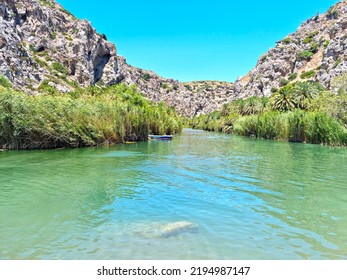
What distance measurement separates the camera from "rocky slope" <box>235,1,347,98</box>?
127m

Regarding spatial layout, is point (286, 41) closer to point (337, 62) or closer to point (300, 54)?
point (300, 54)

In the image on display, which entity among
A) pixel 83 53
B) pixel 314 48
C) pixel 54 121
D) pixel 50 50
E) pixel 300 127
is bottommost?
pixel 54 121

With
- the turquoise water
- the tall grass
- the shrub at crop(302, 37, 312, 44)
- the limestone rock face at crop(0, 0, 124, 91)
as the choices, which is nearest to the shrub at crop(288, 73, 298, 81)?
the shrub at crop(302, 37, 312, 44)

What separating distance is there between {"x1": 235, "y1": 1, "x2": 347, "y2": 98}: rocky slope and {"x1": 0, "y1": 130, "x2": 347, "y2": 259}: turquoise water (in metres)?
113

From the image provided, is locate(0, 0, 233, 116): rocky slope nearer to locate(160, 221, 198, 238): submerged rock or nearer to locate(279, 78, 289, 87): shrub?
locate(279, 78, 289, 87): shrub

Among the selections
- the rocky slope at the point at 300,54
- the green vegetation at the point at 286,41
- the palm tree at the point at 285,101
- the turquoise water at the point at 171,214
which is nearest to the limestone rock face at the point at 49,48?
the palm tree at the point at 285,101

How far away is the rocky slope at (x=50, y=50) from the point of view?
9034 centimetres

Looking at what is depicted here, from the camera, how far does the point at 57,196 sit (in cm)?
1315

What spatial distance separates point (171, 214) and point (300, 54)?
146035 mm

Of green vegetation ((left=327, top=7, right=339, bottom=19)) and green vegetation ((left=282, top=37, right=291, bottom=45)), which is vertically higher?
green vegetation ((left=327, top=7, right=339, bottom=19))

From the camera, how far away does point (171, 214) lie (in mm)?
10594

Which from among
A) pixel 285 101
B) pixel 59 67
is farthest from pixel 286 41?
pixel 59 67

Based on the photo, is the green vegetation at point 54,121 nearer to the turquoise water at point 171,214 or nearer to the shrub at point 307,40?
the turquoise water at point 171,214

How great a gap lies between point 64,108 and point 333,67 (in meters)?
96.7
